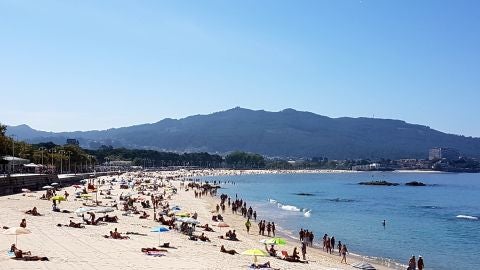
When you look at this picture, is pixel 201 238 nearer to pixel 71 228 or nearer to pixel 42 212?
pixel 71 228

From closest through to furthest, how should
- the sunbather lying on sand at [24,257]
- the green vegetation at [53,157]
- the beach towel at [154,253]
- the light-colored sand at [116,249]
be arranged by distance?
the sunbather lying on sand at [24,257] → the light-colored sand at [116,249] → the beach towel at [154,253] → the green vegetation at [53,157]

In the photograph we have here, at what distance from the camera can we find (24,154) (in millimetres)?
80688

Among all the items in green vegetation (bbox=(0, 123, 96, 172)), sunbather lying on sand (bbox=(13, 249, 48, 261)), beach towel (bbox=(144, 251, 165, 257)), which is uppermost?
green vegetation (bbox=(0, 123, 96, 172))

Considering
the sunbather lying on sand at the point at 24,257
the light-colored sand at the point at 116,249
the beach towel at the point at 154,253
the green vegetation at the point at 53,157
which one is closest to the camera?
the sunbather lying on sand at the point at 24,257

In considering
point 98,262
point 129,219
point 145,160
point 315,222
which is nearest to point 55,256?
point 98,262

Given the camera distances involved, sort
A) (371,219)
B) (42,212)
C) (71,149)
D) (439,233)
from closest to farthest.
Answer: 1. (42,212)
2. (439,233)
3. (371,219)
4. (71,149)

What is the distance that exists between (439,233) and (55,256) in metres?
31.8

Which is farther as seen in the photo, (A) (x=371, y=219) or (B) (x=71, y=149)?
(B) (x=71, y=149)

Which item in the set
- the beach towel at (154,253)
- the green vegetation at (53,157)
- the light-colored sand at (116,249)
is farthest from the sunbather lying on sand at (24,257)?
the green vegetation at (53,157)

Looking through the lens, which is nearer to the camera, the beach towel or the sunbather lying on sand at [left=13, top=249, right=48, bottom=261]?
the sunbather lying on sand at [left=13, top=249, right=48, bottom=261]

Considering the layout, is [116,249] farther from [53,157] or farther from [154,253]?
[53,157]

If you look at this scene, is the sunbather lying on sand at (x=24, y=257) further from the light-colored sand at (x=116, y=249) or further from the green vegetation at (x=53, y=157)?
the green vegetation at (x=53, y=157)

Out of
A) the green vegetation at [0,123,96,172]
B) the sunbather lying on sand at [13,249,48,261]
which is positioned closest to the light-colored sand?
the sunbather lying on sand at [13,249,48,261]

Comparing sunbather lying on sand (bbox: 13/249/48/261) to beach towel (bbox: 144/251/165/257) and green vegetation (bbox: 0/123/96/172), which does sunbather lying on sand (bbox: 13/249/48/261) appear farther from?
green vegetation (bbox: 0/123/96/172)
